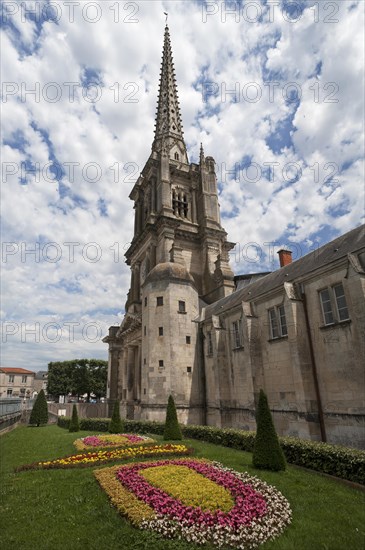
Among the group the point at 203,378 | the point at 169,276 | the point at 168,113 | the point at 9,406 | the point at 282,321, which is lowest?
the point at 9,406

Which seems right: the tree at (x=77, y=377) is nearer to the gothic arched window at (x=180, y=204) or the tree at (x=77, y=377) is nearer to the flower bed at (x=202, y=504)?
the gothic arched window at (x=180, y=204)

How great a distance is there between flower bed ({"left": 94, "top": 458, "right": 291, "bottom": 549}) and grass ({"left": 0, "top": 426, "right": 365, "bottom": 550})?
28 cm

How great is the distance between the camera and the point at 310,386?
1809 cm

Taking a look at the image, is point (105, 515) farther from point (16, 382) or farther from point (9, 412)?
point (16, 382)

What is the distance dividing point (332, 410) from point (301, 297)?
6.45m

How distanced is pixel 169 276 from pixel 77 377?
5527 cm

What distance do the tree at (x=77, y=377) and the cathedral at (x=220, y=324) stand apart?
3142 centimetres

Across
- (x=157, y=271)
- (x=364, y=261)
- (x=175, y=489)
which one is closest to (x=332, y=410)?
(x=364, y=261)

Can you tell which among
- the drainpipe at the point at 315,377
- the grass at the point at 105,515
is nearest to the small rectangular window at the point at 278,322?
the drainpipe at the point at 315,377

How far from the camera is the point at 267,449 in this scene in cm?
1227

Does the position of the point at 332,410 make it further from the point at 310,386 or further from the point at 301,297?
the point at 301,297

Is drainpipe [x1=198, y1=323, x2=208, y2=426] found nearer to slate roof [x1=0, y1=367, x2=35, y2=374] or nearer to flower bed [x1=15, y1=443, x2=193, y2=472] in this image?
flower bed [x1=15, y1=443, x2=193, y2=472]

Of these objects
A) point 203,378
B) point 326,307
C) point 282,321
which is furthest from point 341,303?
point 203,378

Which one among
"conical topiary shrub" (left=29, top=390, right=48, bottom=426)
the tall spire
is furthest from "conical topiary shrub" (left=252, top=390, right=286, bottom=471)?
the tall spire
